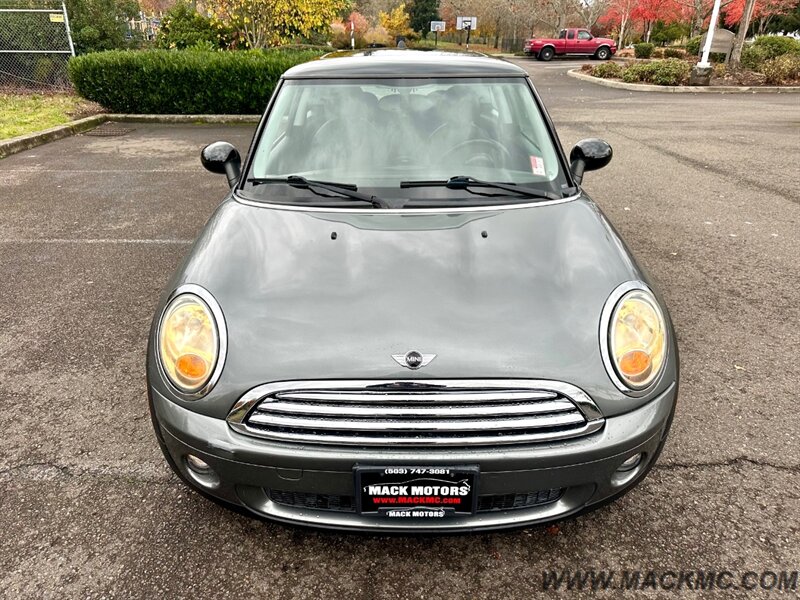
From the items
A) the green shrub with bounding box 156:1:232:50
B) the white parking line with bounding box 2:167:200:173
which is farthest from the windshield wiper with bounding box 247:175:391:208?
the green shrub with bounding box 156:1:232:50

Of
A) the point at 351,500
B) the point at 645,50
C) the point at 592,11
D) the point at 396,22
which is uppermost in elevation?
the point at 592,11

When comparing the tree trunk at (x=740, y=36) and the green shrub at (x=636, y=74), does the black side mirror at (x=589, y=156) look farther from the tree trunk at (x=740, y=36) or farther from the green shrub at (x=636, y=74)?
the tree trunk at (x=740, y=36)

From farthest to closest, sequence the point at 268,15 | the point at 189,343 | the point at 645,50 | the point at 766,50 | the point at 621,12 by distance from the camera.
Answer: the point at 621,12 < the point at 645,50 < the point at 766,50 < the point at 268,15 < the point at 189,343

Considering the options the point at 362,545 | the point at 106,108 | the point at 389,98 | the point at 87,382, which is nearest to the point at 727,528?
the point at 362,545

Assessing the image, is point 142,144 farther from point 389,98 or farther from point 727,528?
point 727,528

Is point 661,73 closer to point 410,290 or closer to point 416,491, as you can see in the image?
point 410,290

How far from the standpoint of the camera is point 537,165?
108 inches

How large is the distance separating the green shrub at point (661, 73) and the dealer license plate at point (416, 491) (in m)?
18.0

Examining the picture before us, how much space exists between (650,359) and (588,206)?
3.10ft

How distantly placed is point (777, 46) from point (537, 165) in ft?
72.6

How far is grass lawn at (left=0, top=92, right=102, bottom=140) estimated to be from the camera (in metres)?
9.48

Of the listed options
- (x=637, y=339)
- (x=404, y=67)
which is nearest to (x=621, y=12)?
(x=404, y=67)

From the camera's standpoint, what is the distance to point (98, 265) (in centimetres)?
443

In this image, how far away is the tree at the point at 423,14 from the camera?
177 ft
